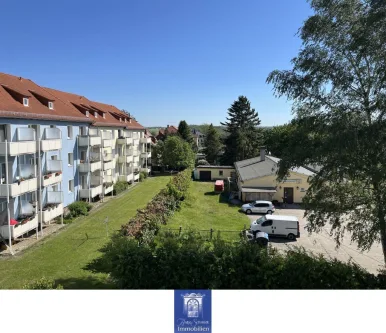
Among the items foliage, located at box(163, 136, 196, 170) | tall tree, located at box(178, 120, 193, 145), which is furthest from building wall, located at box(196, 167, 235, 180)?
tall tree, located at box(178, 120, 193, 145)

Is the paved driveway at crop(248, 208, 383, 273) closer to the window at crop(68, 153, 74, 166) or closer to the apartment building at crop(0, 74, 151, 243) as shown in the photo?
the apartment building at crop(0, 74, 151, 243)

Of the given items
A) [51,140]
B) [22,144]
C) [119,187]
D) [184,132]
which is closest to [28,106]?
[51,140]

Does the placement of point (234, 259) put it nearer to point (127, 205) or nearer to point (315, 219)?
point (315, 219)

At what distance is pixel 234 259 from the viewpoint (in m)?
9.77

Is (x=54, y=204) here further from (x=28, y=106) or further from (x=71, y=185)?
(x=28, y=106)

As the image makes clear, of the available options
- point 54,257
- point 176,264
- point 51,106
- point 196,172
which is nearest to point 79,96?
point 51,106

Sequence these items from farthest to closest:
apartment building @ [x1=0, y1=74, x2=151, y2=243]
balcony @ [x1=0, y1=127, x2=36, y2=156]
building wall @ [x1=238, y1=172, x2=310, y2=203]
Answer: building wall @ [x1=238, y1=172, x2=310, y2=203] < apartment building @ [x1=0, y1=74, x2=151, y2=243] < balcony @ [x1=0, y1=127, x2=36, y2=156]

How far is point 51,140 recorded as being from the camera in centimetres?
2012

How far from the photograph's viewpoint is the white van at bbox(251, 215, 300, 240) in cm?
1962

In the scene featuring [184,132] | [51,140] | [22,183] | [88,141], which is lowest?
[22,183]

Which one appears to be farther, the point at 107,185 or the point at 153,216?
the point at 107,185
